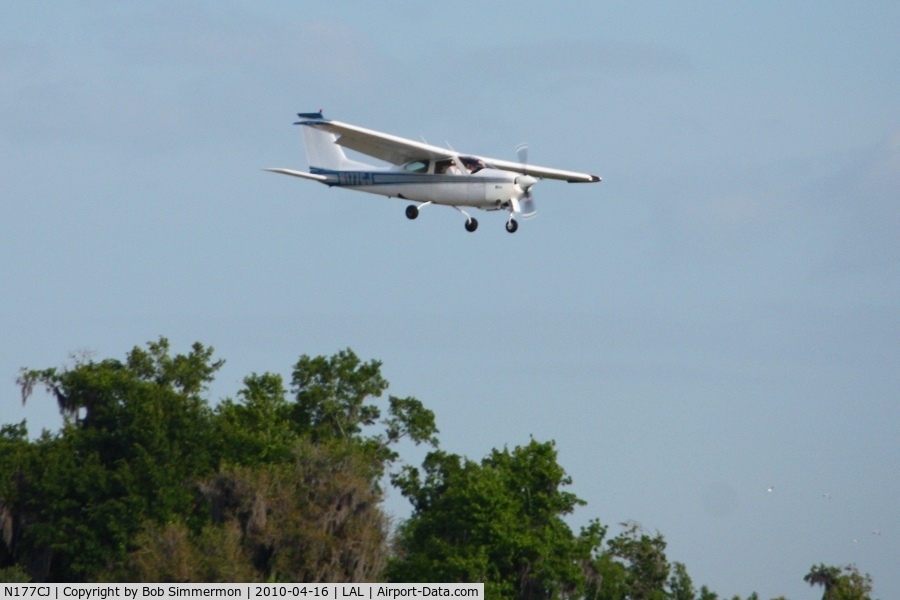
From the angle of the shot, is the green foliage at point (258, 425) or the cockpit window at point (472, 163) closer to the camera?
the cockpit window at point (472, 163)

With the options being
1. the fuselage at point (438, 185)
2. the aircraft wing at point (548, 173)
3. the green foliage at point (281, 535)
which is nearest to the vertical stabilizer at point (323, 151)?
the fuselage at point (438, 185)

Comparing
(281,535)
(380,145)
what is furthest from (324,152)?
(281,535)

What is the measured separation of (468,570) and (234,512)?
8.30 metres

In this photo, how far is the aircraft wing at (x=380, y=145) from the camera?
41094 millimetres

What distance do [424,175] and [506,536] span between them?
1357 centimetres

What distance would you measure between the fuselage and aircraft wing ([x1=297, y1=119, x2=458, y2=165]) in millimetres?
274

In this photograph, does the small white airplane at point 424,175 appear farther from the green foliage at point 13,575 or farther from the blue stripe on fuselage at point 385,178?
the green foliage at point 13,575

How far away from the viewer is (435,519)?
52.2m

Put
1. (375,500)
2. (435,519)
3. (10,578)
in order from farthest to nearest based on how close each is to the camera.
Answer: (435,519) < (10,578) < (375,500)

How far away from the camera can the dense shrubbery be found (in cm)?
4303

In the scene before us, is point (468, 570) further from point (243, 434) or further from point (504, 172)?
point (504, 172)

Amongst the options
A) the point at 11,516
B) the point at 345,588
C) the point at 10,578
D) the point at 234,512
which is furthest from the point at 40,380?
the point at 345,588

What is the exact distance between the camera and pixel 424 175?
41.4m
